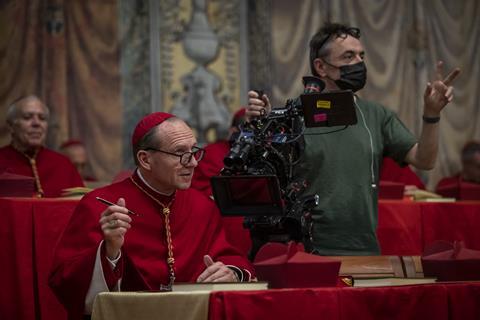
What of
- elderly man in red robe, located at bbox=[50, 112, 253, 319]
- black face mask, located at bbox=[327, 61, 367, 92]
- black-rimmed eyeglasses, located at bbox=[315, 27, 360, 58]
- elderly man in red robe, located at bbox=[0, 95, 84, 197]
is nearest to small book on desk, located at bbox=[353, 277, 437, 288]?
elderly man in red robe, located at bbox=[50, 112, 253, 319]

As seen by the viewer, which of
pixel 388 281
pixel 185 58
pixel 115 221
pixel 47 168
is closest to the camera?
pixel 388 281

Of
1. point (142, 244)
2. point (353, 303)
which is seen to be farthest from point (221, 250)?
point (353, 303)

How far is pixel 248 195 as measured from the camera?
4105 millimetres

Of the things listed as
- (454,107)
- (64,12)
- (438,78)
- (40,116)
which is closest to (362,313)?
(438,78)

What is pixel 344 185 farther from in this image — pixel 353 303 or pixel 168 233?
pixel 353 303

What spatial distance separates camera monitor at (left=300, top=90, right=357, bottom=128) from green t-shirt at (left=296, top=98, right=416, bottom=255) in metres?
0.69

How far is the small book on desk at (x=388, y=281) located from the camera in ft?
12.6

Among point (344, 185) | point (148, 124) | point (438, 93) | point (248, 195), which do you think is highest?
point (438, 93)

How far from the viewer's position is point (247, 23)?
10.2 m

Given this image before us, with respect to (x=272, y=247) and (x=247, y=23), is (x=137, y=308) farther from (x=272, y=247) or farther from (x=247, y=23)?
(x=247, y=23)

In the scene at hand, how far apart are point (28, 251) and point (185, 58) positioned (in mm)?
4524

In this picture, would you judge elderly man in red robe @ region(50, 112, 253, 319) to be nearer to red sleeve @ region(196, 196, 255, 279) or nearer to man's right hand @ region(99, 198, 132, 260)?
red sleeve @ region(196, 196, 255, 279)

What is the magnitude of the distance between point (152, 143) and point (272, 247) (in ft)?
3.71

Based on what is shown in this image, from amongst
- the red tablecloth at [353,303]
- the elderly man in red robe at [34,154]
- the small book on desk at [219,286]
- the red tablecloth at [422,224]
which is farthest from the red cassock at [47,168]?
the red tablecloth at [353,303]
